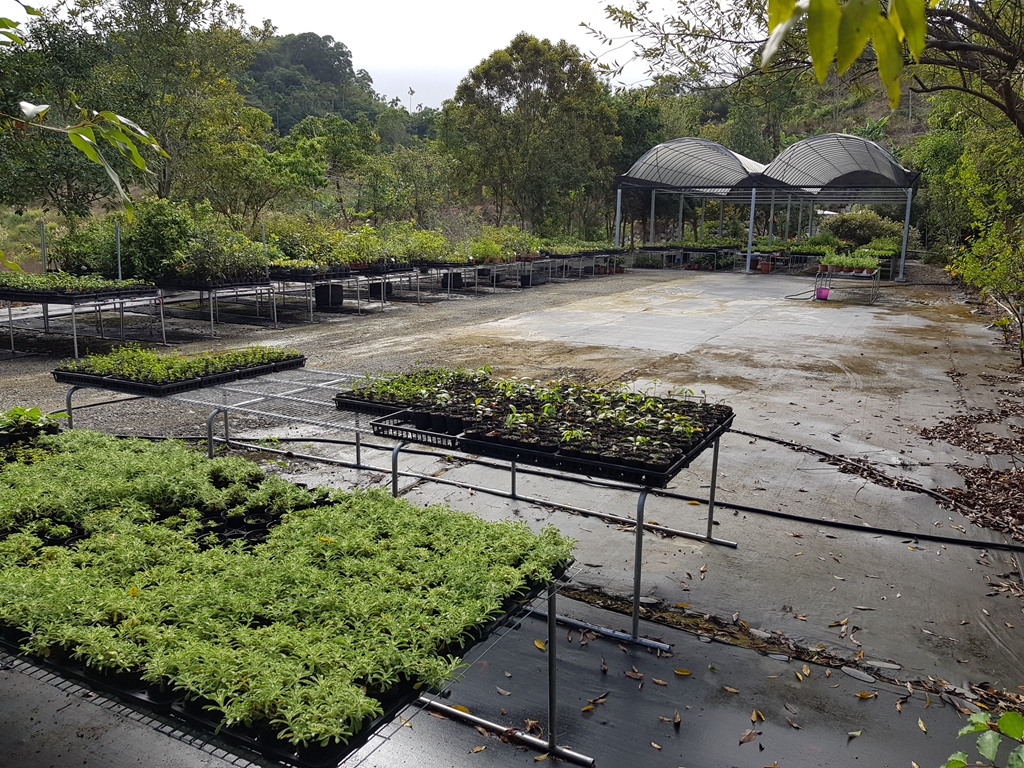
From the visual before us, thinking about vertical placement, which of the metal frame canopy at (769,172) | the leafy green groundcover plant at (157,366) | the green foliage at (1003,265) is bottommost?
the leafy green groundcover plant at (157,366)

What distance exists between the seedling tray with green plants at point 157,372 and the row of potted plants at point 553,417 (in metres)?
1.17

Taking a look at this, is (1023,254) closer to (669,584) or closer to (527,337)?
(527,337)

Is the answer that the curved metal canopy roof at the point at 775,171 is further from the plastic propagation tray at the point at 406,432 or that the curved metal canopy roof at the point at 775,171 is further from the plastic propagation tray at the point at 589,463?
the plastic propagation tray at the point at 589,463

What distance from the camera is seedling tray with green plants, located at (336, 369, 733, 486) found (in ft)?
11.9

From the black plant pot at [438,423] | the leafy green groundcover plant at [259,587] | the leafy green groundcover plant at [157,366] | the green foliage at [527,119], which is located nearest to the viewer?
the leafy green groundcover plant at [259,587]

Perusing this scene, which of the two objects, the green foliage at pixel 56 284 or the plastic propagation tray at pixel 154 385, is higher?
the green foliage at pixel 56 284

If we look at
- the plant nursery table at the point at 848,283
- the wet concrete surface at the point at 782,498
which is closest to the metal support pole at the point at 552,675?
the wet concrete surface at the point at 782,498

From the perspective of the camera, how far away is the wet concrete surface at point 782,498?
303 cm

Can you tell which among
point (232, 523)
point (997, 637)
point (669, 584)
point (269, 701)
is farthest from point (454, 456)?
point (269, 701)

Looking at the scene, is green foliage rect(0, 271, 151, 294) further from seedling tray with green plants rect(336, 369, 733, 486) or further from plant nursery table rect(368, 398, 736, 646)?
plant nursery table rect(368, 398, 736, 646)

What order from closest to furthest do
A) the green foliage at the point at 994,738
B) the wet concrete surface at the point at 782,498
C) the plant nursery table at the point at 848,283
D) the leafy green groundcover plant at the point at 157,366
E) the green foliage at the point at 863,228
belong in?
the green foliage at the point at 994,738 → the wet concrete surface at the point at 782,498 → the leafy green groundcover plant at the point at 157,366 → the plant nursery table at the point at 848,283 → the green foliage at the point at 863,228

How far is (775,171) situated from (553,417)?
25.6 m

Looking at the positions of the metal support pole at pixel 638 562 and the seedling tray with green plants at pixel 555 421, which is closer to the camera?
the metal support pole at pixel 638 562

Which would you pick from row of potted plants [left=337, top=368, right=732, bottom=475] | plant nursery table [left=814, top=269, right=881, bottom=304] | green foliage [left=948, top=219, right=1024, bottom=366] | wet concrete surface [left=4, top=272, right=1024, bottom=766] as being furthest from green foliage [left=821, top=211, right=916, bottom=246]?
row of potted plants [left=337, top=368, right=732, bottom=475]
